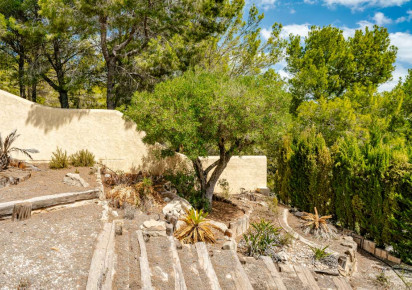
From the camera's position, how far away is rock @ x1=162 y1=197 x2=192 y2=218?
8086 millimetres

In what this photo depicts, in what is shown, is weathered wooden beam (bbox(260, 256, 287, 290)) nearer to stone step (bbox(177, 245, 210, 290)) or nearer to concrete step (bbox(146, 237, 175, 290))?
stone step (bbox(177, 245, 210, 290))

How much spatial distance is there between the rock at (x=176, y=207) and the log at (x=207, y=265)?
221cm

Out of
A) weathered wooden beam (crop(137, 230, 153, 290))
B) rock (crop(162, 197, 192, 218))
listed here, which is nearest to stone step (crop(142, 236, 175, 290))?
weathered wooden beam (crop(137, 230, 153, 290))

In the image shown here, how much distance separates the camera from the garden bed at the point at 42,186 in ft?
20.7

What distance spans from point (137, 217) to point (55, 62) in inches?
472

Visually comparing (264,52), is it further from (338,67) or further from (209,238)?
(209,238)

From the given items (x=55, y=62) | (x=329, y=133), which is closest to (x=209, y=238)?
(x=329, y=133)

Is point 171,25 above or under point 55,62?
above

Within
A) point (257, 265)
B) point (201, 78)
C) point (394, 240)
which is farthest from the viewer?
point (201, 78)

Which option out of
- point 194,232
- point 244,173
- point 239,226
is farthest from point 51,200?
point 244,173

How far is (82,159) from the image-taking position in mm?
10055

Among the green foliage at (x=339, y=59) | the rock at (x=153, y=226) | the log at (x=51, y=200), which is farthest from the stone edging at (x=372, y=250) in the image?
the green foliage at (x=339, y=59)

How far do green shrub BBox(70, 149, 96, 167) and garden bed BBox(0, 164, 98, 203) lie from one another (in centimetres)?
67

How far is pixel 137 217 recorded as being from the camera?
6.87 m
